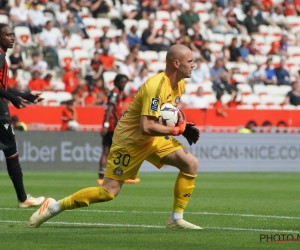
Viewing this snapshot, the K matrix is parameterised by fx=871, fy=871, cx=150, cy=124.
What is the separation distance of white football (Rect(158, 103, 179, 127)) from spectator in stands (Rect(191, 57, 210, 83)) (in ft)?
63.4

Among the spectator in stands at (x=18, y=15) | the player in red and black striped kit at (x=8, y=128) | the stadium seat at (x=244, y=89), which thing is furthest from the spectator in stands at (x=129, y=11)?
the player in red and black striped kit at (x=8, y=128)

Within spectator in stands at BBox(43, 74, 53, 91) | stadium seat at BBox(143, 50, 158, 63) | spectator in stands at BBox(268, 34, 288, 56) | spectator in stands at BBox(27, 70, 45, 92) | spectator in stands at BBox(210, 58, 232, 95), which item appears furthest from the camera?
spectator in stands at BBox(268, 34, 288, 56)

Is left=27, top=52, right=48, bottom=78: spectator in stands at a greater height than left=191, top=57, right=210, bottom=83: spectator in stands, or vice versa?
left=27, top=52, right=48, bottom=78: spectator in stands

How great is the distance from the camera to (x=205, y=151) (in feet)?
80.6

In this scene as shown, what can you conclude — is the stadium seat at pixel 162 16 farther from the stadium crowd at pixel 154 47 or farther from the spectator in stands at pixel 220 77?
the spectator in stands at pixel 220 77

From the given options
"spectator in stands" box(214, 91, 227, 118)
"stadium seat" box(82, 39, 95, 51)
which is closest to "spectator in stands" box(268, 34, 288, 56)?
"spectator in stands" box(214, 91, 227, 118)

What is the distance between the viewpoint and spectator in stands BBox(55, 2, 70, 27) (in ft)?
91.6

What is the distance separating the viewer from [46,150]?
23.3 metres

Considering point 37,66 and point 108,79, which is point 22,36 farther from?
point 108,79

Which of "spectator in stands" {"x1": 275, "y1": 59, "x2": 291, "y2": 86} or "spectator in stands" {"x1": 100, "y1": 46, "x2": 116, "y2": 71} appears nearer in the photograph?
"spectator in stands" {"x1": 100, "y1": 46, "x2": 116, "y2": 71}

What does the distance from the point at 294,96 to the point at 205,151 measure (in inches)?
229

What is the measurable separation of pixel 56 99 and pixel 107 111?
6.80 m

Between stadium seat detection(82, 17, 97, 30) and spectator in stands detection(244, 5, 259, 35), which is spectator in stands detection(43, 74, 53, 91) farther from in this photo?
spectator in stands detection(244, 5, 259, 35)

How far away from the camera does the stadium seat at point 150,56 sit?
29.3m
